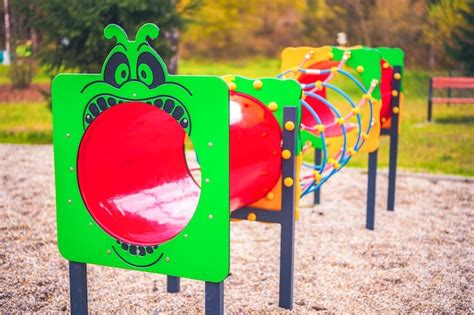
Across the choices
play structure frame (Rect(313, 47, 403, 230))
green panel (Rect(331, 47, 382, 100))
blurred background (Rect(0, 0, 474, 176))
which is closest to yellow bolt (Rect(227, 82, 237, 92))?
green panel (Rect(331, 47, 382, 100))

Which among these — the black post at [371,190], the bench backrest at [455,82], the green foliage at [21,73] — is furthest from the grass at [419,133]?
the black post at [371,190]

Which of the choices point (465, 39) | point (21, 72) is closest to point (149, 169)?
point (21, 72)

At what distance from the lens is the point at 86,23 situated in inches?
270

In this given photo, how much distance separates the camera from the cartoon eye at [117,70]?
215cm

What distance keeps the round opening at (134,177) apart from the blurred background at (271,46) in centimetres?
422

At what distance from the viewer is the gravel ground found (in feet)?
9.88

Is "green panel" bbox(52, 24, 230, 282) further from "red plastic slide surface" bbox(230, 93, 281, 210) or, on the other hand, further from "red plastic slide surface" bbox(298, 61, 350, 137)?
"red plastic slide surface" bbox(298, 61, 350, 137)

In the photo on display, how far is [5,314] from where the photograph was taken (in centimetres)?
280

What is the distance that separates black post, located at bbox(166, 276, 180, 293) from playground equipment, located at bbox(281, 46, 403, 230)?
1.47m

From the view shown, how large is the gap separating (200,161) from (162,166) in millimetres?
1017

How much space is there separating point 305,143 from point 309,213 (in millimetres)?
653

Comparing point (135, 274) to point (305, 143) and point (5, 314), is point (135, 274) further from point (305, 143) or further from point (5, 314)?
point (305, 143)

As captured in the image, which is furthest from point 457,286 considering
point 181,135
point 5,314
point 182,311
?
point 5,314

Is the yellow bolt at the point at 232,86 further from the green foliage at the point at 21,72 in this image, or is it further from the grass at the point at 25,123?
the green foliage at the point at 21,72
